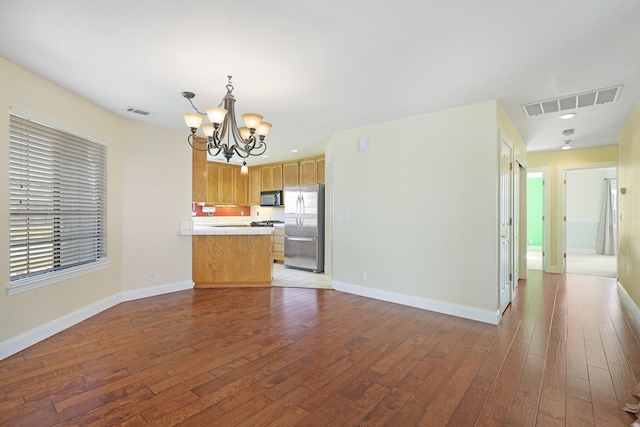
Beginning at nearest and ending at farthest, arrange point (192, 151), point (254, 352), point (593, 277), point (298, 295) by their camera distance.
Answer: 1. point (254, 352)
2. point (298, 295)
3. point (192, 151)
4. point (593, 277)


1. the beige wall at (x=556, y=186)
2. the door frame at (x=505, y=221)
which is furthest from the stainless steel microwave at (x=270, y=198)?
the beige wall at (x=556, y=186)

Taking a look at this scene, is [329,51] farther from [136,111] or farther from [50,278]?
[50,278]

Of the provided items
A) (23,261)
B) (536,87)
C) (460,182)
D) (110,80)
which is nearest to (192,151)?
(110,80)

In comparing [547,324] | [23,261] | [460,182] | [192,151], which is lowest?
[547,324]

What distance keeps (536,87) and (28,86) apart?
15.3 ft

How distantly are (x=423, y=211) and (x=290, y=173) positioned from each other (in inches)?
151

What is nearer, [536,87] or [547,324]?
[536,87]

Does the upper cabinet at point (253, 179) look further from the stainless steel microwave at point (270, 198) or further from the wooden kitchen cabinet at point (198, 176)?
the wooden kitchen cabinet at point (198, 176)

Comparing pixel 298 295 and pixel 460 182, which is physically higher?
pixel 460 182

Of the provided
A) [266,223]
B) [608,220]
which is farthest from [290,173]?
[608,220]

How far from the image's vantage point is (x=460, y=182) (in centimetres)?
350

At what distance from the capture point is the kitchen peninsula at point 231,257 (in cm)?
484

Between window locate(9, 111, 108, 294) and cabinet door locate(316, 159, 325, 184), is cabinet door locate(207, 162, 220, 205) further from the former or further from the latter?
window locate(9, 111, 108, 294)

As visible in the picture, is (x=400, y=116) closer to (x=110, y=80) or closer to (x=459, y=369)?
(x=459, y=369)
